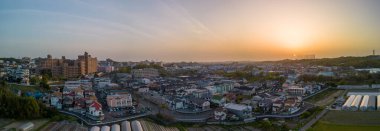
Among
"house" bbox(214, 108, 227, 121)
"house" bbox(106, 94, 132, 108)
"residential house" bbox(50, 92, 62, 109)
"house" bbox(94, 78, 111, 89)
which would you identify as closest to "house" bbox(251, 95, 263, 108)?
"house" bbox(214, 108, 227, 121)

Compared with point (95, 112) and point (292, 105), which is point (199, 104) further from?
point (95, 112)

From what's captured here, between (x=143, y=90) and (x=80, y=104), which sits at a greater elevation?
(x=143, y=90)

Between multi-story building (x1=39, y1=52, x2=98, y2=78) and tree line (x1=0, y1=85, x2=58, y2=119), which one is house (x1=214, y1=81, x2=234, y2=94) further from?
multi-story building (x1=39, y1=52, x2=98, y2=78)

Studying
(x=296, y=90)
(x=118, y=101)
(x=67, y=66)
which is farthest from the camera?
(x=67, y=66)

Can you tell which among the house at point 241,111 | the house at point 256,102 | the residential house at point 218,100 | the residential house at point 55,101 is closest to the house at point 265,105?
the house at point 256,102

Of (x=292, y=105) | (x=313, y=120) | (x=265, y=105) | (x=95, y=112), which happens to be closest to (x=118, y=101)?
(x=95, y=112)

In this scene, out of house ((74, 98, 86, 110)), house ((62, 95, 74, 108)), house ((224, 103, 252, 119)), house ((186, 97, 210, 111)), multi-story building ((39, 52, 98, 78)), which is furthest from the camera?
multi-story building ((39, 52, 98, 78))

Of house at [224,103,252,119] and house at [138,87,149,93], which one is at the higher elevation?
house at [138,87,149,93]
